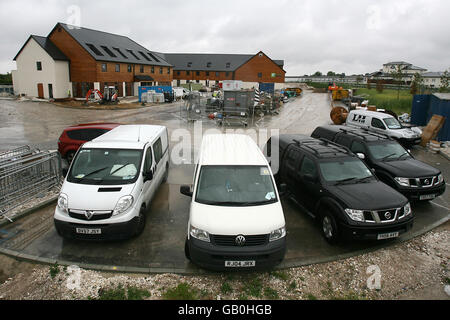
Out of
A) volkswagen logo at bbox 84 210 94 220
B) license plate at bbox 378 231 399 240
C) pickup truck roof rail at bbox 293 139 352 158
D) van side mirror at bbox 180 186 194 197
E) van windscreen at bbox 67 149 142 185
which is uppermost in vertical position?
pickup truck roof rail at bbox 293 139 352 158

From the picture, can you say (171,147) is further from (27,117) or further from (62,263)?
(27,117)

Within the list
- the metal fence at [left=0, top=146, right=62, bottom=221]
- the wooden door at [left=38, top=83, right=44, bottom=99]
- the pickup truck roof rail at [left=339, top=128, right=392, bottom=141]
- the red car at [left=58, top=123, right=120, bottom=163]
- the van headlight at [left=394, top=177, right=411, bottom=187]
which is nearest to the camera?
the metal fence at [left=0, top=146, right=62, bottom=221]

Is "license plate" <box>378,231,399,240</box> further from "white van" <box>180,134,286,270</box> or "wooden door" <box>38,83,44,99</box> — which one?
"wooden door" <box>38,83,44,99</box>

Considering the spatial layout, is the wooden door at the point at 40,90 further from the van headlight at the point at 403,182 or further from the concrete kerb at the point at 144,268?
the van headlight at the point at 403,182

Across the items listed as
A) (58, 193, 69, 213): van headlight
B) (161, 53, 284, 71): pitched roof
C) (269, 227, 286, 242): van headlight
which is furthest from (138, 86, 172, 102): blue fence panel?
(269, 227, 286, 242): van headlight

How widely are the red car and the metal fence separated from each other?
1983 millimetres

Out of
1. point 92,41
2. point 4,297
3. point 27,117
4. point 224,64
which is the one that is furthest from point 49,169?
point 224,64

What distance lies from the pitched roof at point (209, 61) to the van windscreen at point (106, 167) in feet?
227

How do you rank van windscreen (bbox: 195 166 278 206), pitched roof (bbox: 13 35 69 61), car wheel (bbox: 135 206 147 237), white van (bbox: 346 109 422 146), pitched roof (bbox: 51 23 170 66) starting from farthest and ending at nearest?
pitched roof (bbox: 51 23 170 66)
pitched roof (bbox: 13 35 69 61)
white van (bbox: 346 109 422 146)
car wheel (bbox: 135 206 147 237)
van windscreen (bbox: 195 166 278 206)

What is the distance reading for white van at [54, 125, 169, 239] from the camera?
234 inches

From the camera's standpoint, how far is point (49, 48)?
128 ft

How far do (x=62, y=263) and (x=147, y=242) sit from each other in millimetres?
1620

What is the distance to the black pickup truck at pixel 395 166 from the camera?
816 centimetres
